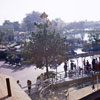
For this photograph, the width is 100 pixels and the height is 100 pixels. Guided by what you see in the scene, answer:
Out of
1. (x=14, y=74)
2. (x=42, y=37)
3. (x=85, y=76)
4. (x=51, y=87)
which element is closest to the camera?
(x=51, y=87)

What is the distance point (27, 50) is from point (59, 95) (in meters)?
5.92

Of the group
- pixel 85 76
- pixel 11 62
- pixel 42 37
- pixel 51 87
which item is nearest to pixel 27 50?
pixel 42 37

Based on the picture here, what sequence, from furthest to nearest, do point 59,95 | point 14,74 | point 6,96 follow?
point 14,74 → point 59,95 → point 6,96

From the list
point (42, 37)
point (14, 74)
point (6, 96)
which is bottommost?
point (14, 74)

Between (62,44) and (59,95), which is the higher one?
(62,44)

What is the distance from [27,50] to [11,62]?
9702 mm

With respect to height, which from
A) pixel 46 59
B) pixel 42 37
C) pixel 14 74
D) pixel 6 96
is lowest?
pixel 14 74

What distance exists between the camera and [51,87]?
11656mm

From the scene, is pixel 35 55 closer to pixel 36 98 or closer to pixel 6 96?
pixel 36 98

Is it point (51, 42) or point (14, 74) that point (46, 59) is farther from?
point (14, 74)

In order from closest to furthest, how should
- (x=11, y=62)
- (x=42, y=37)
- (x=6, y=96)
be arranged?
(x=6, y=96) → (x=42, y=37) → (x=11, y=62)

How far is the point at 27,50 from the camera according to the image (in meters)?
14.8

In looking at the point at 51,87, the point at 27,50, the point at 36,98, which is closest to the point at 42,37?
the point at 27,50

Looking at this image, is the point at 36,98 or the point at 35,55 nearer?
the point at 36,98
